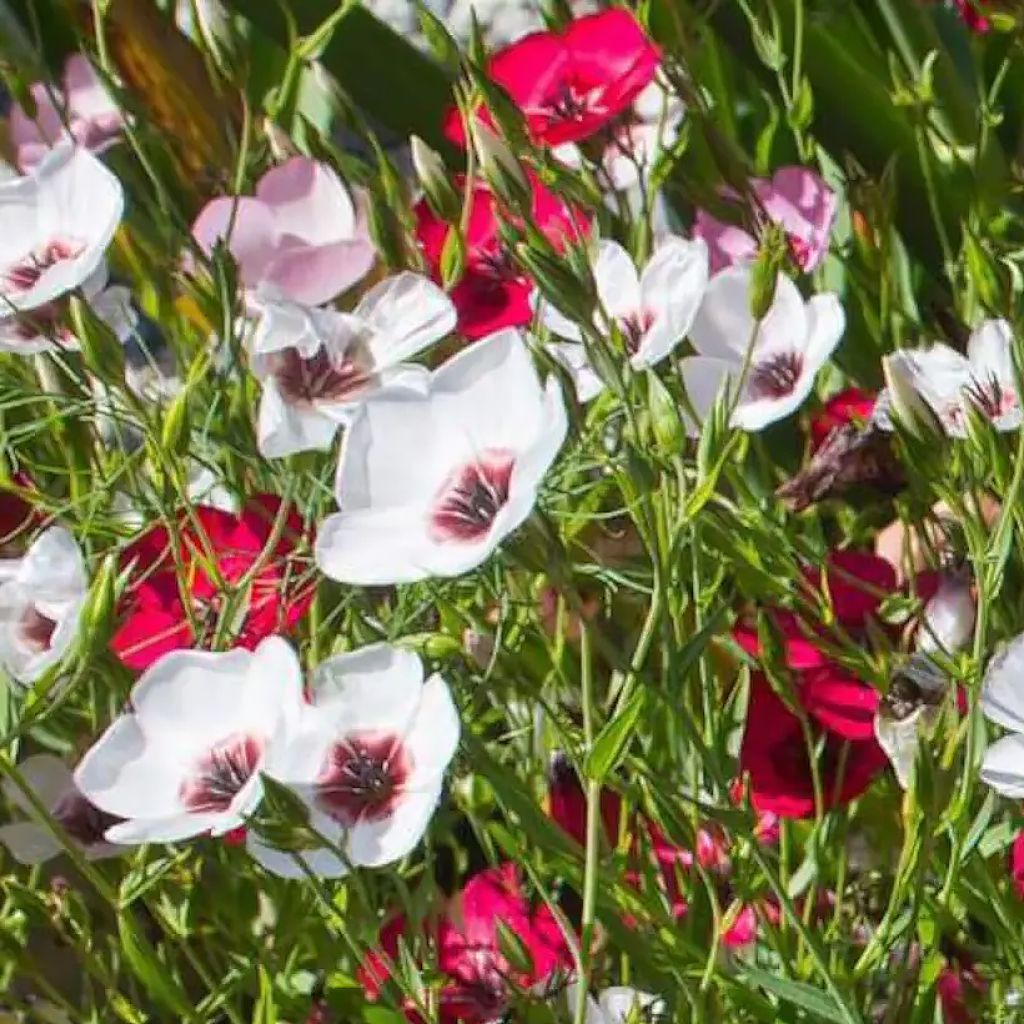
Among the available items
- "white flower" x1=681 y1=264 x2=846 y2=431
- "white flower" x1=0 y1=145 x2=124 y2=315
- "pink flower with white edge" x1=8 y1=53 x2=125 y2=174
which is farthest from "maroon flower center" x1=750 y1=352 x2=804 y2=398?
"pink flower with white edge" x1=8 y1=53 x2=125 y2=174

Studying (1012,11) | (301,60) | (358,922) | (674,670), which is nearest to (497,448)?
(674,670)

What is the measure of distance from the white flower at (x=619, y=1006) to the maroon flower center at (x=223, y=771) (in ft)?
0.35

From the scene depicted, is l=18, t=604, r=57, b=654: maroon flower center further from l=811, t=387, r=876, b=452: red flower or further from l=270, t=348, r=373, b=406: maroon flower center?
l=811, t=387, r=876, b=452: red flower

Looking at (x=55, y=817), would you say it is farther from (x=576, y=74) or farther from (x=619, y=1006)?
(x=576, y=74)

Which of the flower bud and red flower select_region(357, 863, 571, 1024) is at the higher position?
the flower bud

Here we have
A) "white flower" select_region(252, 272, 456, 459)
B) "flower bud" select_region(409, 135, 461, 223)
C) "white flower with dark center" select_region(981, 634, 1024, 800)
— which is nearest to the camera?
"white flower with dark center" select_region(981, 634, 1024, 800)

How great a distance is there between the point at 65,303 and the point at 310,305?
3.1 inches

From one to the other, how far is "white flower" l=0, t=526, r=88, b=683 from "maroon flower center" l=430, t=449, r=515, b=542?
0.33 feet

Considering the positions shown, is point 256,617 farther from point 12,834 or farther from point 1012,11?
point 1012,11

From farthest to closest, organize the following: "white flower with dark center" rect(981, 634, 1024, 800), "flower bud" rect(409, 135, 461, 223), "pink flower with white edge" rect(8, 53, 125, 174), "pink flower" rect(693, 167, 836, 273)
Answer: "pink flower with white edge" rect(8, 53, 125, 174) < "pink flower" rect(693, 167, 836, 273) < "flower bud" rect(409, 135, 461, 223) < "white flower with dark center" rect(981, 634, 1024, 800)

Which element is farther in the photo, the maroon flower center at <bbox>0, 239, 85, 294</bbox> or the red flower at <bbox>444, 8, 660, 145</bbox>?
the red flower at <bbox>444, 8, 660, 145</bbox>

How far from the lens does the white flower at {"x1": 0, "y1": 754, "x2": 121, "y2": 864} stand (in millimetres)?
745

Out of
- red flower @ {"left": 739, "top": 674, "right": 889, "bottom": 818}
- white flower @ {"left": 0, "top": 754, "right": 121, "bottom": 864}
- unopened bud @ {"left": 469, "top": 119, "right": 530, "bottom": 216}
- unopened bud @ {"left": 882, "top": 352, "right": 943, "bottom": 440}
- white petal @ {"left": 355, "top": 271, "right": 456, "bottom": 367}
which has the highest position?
unopened bud @ {"left": 469, "top": 119, "right": 530, "bottom": 216}

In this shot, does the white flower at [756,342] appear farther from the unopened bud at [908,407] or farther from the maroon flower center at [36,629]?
the maroon flower center at [36,629]
